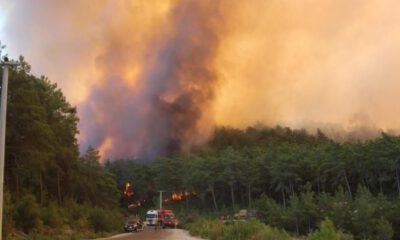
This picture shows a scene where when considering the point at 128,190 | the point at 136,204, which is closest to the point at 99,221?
the point at 136,204

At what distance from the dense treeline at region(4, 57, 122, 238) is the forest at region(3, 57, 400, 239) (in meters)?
0.11

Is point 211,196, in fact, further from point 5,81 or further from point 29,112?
point 5,81

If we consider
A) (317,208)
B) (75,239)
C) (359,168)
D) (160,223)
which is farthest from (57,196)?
(359,168)

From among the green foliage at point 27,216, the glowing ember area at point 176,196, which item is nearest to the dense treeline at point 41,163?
the green foliage at point 27,216

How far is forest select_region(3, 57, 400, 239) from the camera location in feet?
155

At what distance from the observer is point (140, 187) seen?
188000 mm

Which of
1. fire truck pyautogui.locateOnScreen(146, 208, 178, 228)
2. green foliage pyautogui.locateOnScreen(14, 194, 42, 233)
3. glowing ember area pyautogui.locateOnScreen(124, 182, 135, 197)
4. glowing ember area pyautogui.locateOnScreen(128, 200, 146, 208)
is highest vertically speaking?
glowing ember area pyautogui.locateOnScreen(124, 182, 135, 197)

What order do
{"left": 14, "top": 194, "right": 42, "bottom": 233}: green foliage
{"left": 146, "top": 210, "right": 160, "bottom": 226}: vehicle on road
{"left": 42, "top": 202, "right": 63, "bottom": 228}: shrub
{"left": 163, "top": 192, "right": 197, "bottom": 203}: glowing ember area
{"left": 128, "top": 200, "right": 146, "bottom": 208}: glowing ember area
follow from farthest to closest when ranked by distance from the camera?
{"left": 128, "top": 200, "right": 146, "bottom": 208}: glowing ember area → {"left": 163, "top": 192, "right": 197, "bottom": 203}: glowing ember area → {"left": 146, "top": 210, "right": 160, "bottom": 226}: vehicle on road → {"left": 42, "top": 202, "right": 63, "bottom": 228}: shrub → {"left": 14, "top": 194, "right": 42, "bottom": 233}: green foliage

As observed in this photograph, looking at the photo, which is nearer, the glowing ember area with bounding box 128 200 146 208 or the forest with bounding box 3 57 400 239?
the forest with bounding box 3 57 400 239

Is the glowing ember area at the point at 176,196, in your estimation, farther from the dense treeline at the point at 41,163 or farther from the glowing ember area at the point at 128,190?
the dense treeline at the point at 41,163

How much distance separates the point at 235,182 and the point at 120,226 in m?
76.9

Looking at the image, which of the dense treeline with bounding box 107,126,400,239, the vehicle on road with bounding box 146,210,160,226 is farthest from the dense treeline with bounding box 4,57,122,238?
the dense treeline with bounding box 107,126,400,239

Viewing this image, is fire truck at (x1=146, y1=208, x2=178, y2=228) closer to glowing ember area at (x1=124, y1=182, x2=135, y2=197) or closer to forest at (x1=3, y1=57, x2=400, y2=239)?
forest at (x1=3, y1=57, x2=400, y2=239)

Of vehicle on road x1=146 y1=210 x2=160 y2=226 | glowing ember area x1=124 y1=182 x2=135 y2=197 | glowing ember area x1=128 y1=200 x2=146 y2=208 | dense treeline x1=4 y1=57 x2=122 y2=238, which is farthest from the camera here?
glowing ember area x1=124 y1=182 x2=135 y2=197
